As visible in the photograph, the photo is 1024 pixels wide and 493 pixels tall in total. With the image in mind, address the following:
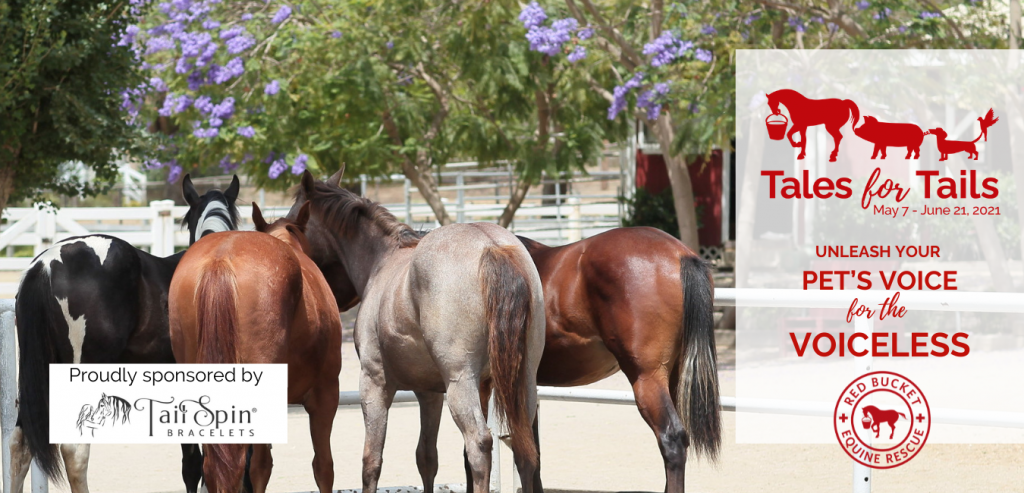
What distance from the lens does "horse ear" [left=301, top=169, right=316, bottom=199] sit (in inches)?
171

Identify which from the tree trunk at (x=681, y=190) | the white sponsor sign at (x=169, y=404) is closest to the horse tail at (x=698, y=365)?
the white sponsor sign at (x=169, y=404)

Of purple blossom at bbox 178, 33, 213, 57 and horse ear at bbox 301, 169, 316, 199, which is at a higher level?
purple blossom at bbox 178, 33, 213, 57

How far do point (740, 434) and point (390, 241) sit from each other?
11.3 ft

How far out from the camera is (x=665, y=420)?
3938 millimetres

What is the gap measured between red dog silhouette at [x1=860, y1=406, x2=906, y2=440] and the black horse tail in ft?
10.8

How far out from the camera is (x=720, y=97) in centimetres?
915

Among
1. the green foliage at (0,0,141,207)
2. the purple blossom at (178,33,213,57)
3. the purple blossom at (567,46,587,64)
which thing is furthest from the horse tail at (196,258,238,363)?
the purple blossom at (178,33,213,57)

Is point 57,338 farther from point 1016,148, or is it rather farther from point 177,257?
point 1016,148

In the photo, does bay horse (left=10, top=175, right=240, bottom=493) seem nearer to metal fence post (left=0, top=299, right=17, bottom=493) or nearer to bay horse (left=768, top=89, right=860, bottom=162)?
metal fence post (left=0, top=299, right=17, bottom=493)

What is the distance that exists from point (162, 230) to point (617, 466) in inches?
368

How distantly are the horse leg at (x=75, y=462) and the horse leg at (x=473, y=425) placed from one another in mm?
1625

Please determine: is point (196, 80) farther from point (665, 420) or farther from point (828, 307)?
point (828, 307)

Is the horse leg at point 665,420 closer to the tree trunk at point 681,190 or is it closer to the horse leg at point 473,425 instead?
the horse leg at point 473,425

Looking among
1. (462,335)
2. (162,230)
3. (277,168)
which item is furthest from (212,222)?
(162,230)
